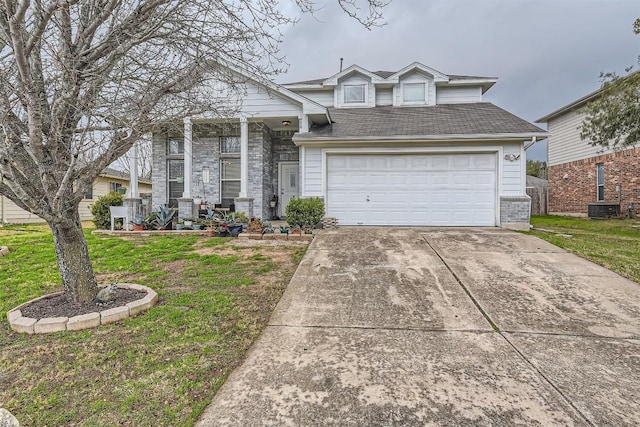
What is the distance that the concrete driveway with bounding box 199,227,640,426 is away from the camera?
2.07m

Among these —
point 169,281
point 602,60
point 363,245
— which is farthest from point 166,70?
point 602,60

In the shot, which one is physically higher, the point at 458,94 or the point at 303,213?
the point at 458,94

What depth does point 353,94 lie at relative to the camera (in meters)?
13.0

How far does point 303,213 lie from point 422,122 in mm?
5243

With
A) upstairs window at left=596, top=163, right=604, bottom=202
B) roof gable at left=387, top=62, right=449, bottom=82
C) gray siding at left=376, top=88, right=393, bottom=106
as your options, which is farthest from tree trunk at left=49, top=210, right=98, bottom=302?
upstairs window at left=596, top=163, right=604, bottom=202

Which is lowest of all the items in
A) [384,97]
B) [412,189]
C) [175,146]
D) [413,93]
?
[412,189]

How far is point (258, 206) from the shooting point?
36.3 feet

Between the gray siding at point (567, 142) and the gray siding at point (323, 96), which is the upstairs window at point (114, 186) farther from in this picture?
the gray siding at point (567, 142)

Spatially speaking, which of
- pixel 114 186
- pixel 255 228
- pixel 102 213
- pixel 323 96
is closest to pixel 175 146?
pixel 102 213

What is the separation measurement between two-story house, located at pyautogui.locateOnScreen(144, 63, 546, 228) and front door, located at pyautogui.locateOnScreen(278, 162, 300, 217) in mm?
566

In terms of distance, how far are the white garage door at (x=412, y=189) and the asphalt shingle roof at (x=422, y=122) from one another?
711 mm

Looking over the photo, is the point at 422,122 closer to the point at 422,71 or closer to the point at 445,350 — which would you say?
the point at 422,71

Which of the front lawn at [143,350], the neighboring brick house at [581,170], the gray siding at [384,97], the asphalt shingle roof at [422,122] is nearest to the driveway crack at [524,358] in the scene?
the front lawn at [143,350]

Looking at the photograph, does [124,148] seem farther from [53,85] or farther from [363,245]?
[363,245]
